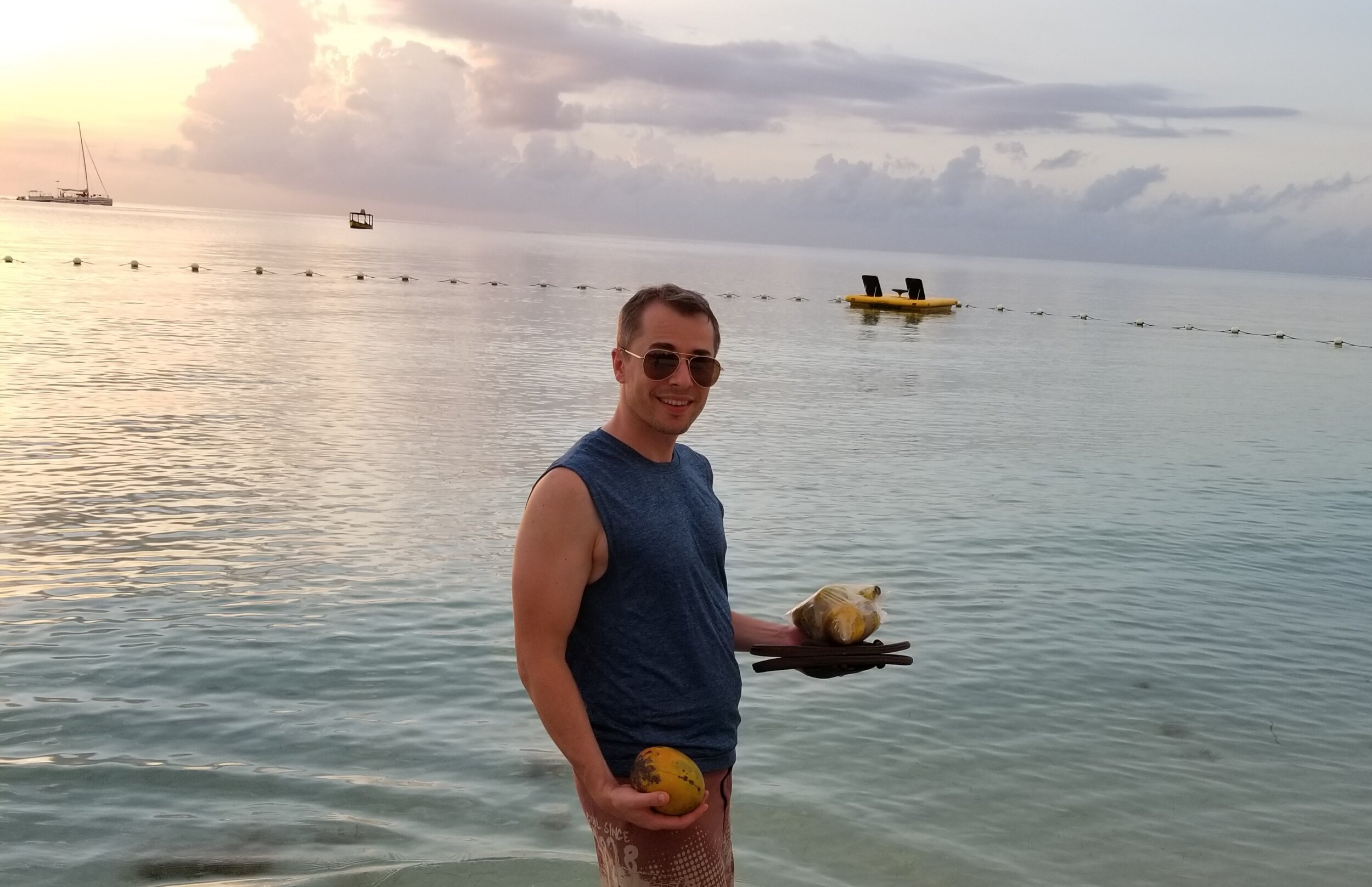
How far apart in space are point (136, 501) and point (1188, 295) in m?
127

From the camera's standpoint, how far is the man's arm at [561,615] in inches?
121

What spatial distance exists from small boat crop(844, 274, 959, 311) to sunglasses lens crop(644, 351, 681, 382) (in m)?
63.3

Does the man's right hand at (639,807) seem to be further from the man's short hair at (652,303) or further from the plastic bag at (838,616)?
the man's short hair at (652,303)

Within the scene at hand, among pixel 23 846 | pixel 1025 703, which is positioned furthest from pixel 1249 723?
pixel 23 846

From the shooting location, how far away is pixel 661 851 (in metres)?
3.27

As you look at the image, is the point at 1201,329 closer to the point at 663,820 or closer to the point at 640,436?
the point at 640,436

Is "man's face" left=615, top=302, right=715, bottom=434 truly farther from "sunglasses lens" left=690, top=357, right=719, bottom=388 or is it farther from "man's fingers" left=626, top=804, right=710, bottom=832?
"man's fingers" left=626, top=804, right=710, bottom=832

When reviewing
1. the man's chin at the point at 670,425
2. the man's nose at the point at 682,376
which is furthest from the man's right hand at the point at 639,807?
the man's nose at the point at 682,376

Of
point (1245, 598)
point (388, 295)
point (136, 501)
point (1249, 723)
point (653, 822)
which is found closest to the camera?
point (653, 822)

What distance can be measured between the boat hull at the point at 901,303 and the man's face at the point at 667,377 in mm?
63194

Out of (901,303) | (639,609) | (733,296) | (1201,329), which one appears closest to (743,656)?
(639,609)

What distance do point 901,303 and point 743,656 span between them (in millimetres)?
58860

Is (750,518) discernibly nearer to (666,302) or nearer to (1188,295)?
(666,302)

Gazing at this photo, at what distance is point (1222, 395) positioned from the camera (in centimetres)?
3253
